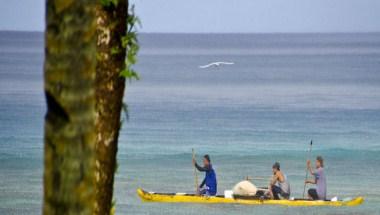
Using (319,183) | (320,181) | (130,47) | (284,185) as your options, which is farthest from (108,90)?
(284,185)

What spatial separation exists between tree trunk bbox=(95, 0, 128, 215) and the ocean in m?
22.1

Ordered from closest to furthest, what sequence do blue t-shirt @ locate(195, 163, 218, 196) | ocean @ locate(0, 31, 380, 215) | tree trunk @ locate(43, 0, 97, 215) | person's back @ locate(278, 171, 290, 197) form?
tree trunk @ locate(43, 0, 97, 215) < person's back @ locate(278, 171, 290, 197) < blue t-shirt @ locate(195, 163, 218, 196) < ocean @ locate(0, 31, 380, 215)

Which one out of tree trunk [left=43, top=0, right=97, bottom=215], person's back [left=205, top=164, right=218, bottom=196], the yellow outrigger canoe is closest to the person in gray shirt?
the yellow outrigger canoe

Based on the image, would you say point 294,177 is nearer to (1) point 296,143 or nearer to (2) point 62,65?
(1) point 296,143

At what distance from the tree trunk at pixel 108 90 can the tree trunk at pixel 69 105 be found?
251 centimetres

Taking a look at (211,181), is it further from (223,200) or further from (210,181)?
(223,200)

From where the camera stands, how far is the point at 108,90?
7066 mm

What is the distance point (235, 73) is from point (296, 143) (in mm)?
64870

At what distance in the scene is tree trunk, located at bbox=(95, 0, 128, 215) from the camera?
7004 millimetres

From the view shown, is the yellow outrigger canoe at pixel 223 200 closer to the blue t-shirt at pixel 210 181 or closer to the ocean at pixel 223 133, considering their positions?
the blue t-shirt at pixel 210 181

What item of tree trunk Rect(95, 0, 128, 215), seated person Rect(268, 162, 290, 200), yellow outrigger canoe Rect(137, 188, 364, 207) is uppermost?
tree trunk Rect(95, 0, 128, 215)

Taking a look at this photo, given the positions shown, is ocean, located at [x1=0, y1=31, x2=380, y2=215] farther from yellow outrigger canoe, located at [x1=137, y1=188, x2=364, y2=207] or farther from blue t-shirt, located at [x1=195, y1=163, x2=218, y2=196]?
blue t-shirt, located at [x1=195, y1=163, x2=218, y2=196]

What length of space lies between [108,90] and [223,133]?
153ft

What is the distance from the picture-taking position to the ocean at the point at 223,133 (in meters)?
33.6
